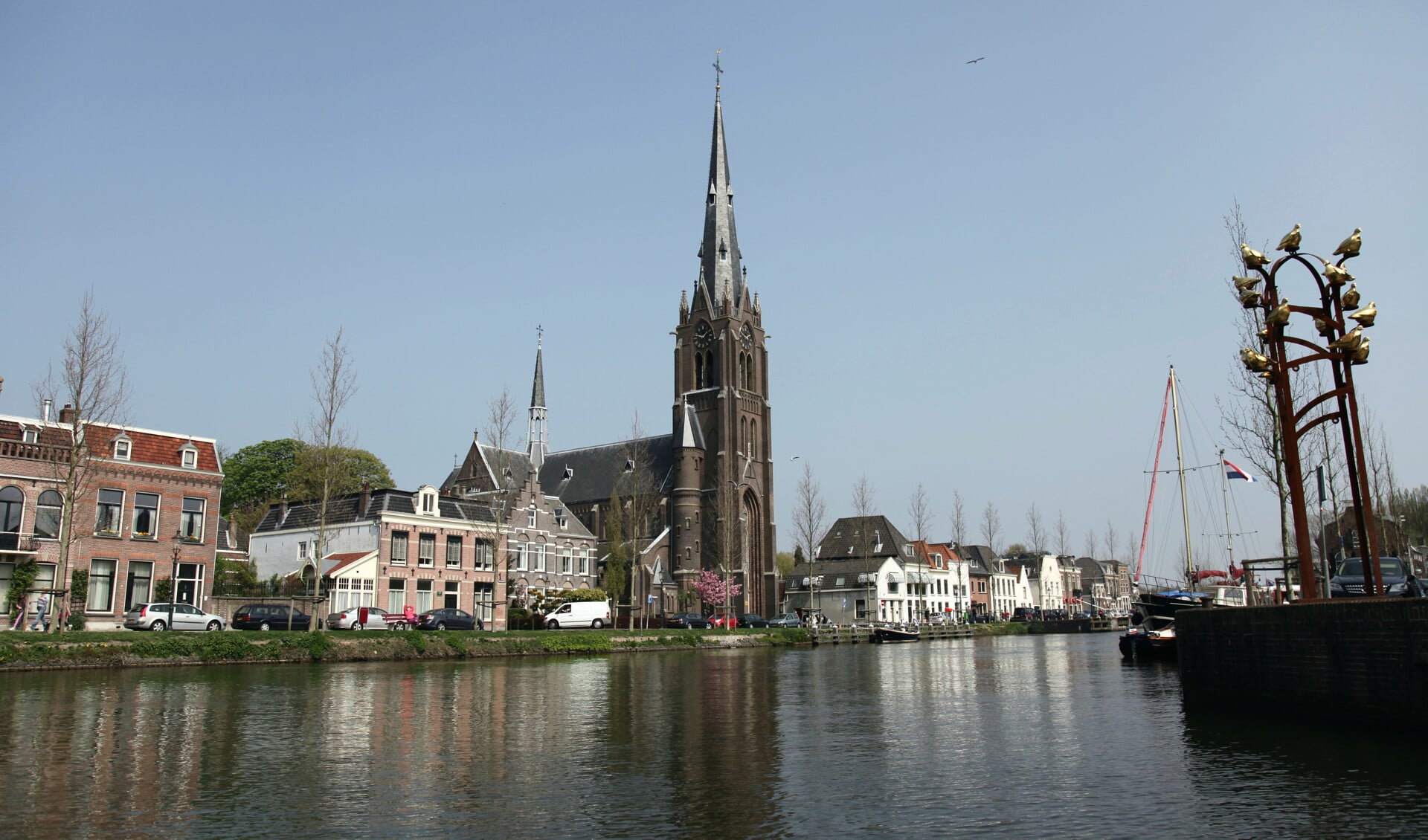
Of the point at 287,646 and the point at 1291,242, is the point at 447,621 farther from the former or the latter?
the point at 1291,242

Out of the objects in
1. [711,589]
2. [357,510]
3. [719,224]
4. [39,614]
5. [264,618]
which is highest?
[719,224]

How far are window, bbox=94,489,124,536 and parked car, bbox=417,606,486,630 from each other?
14602 mm

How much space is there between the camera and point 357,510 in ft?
199

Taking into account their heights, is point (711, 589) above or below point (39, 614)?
above

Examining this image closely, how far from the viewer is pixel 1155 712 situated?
2033 cm

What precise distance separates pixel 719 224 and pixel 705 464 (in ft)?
78.5

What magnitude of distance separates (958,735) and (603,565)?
67.3m

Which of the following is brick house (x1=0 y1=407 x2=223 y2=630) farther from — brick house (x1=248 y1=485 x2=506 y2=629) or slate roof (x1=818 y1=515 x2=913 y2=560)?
Answer: slate roof (x1=818 y1=515 x2=913 y2=560)

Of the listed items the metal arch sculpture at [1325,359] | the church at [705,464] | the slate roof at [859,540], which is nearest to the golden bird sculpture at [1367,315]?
the metal arch sculpture at [1325,359]

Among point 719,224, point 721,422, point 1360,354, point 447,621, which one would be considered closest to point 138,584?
point 447,621

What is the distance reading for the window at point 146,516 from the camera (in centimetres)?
4625

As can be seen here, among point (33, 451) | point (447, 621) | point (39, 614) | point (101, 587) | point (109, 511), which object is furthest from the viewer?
point (447, 621)

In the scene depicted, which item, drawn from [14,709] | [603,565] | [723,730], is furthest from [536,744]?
[603,565]

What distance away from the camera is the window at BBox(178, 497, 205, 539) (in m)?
48.1
